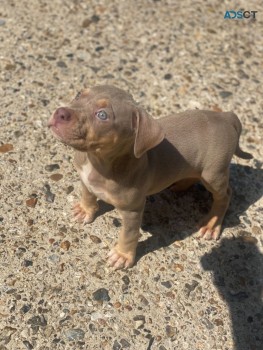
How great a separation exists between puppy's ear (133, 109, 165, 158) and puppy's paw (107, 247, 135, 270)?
3.39 feet

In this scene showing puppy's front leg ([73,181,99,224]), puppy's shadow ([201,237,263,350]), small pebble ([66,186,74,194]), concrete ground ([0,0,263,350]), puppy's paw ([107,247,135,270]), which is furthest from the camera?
small pebble ([66,186,74,194])

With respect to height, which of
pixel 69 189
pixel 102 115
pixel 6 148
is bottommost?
pixel 69 189

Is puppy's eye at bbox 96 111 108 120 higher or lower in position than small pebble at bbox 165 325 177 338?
Answer: higher

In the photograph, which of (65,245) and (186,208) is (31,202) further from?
(186,208)

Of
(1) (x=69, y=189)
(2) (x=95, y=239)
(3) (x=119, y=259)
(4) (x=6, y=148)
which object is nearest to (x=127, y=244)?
(3) (x=119, y=259)

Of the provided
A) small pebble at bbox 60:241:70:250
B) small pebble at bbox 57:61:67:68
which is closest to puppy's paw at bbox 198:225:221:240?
small pebble at bbox 60:241:70:250

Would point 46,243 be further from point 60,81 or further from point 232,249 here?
point 60,81

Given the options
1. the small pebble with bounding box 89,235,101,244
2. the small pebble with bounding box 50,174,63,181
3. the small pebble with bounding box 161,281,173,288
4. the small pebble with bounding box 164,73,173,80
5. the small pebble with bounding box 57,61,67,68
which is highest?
the small pebble with bounding box 57,61,67,68

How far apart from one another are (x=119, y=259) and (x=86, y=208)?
499 mm

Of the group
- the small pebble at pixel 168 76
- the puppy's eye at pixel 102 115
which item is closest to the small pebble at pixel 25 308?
the puppy's eye at pixel 102 115

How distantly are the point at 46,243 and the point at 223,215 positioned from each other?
4.75 feet

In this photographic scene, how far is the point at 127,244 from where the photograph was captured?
12.5 ft

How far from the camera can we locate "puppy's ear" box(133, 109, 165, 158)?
3.08 m

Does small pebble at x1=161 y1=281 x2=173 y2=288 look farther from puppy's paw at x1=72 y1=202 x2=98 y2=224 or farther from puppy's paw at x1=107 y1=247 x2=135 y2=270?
puppy's paw at x1=72 y1=202 x2=98 y2=224
